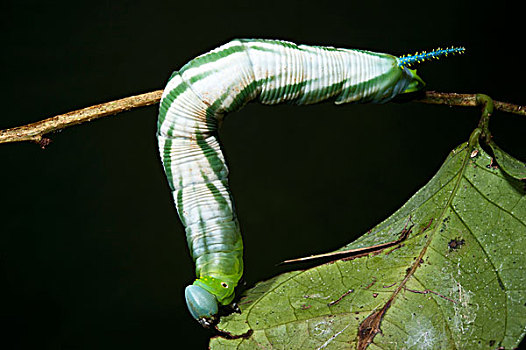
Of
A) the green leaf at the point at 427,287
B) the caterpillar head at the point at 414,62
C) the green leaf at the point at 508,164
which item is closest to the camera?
the green leaf at the point at 427,287

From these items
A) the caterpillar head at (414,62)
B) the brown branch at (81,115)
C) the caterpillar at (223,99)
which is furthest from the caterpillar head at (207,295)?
the caterpillar head at (414,62)

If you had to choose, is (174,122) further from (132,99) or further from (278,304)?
(278,304)

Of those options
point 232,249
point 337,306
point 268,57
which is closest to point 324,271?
point 337,306

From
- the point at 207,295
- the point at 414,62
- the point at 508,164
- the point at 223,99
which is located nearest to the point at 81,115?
the point at 223,99

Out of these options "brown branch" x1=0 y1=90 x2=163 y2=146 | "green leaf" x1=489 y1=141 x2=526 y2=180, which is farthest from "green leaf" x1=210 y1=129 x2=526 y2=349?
"brown branch" x1=0 y1=90 x2=163 y2=146

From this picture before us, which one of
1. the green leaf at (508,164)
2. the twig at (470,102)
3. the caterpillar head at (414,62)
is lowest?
the green leaf at (508,164)

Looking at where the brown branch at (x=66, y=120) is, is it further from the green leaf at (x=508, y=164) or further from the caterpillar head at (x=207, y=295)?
the green leaf at (x=508, y=164)

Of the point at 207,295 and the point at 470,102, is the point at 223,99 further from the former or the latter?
the point at 470,102
